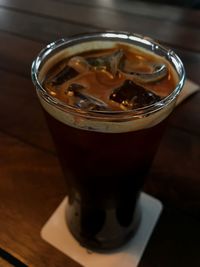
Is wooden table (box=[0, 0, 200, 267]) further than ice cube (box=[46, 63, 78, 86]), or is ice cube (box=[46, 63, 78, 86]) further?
wooden table (box=[0, 0, 200, 267])

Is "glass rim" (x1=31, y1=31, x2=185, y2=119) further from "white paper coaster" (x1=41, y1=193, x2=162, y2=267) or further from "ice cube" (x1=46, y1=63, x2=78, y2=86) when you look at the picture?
"white paper coaster" (x1=41, y1=193, x2=162, y2=267)

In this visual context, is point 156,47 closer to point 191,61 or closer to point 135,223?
point 135,223

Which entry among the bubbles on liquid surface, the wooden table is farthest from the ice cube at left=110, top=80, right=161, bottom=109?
the wooden table

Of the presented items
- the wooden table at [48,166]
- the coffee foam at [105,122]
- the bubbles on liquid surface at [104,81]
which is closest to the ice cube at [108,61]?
the bubbles on liquid surface at [104,81]

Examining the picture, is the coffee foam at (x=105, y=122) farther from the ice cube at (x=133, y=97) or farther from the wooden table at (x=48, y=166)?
the wooden table at (x=48, y=166)

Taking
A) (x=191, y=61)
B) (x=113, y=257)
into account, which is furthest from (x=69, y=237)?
(x=191, y=61)

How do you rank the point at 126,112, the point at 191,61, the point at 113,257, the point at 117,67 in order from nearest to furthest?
the point at 126,112 < the point at 117,67 < the point at 113,257 < the point at 191,61

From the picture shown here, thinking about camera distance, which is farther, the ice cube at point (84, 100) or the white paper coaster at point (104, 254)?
the white paper coaster at point (104, 254)
